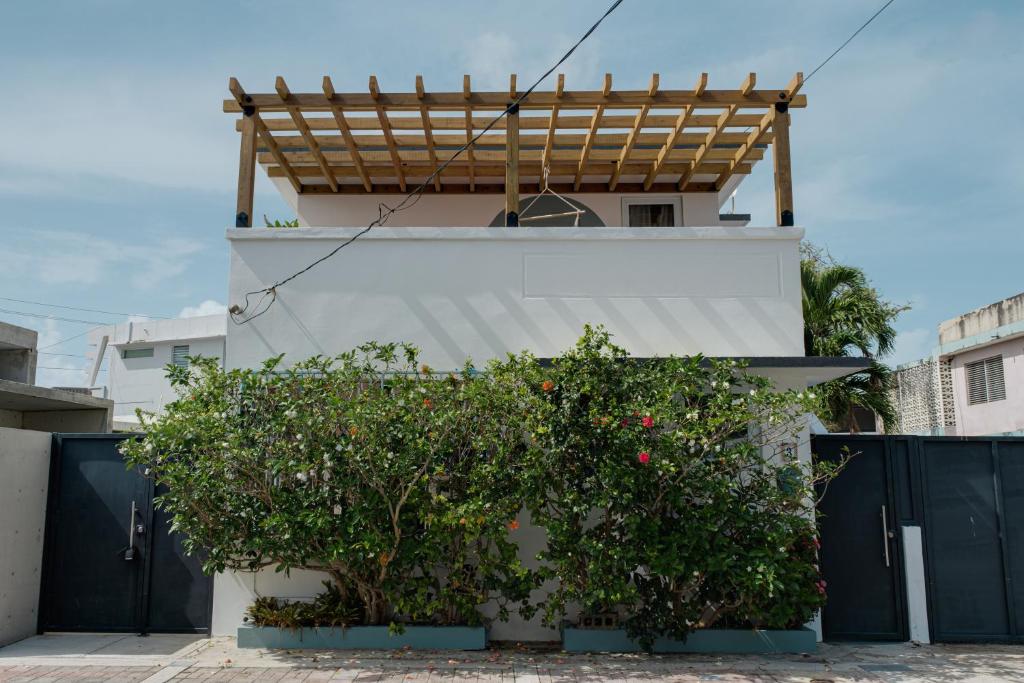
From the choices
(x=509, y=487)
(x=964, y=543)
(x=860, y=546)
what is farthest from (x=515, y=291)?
(x=964, y=543)

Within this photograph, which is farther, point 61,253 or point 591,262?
point 61,253

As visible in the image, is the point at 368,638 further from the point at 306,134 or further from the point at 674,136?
the point at 674,136

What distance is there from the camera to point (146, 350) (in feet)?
109

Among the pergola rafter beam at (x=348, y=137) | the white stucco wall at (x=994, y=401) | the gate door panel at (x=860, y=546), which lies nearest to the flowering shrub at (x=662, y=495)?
the gate door panel at (x=860, y=546)

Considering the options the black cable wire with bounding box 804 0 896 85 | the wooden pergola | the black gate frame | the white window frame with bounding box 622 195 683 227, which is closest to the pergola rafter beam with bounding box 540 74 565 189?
the wooden pergola

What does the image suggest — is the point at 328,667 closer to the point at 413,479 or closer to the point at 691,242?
the point at 413,479

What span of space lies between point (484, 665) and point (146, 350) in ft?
102

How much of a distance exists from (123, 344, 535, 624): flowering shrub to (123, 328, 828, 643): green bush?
0.06 feet

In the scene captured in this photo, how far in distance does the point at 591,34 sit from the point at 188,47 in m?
4.93

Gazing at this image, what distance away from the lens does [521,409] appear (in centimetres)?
707

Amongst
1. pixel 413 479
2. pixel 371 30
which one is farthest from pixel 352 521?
pixel 371 30

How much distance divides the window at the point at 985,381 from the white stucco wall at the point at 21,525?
63.5ft

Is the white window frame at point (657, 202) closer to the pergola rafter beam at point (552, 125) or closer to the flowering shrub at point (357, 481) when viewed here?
the pergola rafter beam at point (552, 125)

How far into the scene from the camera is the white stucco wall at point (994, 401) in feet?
57.4
